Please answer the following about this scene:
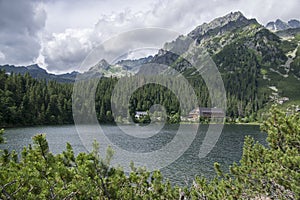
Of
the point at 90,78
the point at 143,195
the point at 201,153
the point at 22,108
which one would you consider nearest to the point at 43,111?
the point at 22,108

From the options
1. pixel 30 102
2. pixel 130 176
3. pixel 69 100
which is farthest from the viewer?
pixel 69 100

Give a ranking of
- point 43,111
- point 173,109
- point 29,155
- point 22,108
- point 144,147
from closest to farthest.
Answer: point 29,155 → point 144,147 → point 22,108 → point 43,111 → point 173,109

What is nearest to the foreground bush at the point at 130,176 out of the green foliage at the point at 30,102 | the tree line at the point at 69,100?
the green foliage at the point at 30,102

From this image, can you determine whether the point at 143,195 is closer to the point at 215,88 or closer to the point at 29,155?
the point at 29,155

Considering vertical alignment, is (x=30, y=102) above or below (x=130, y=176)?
above

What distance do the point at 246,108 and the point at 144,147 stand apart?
4690 inches

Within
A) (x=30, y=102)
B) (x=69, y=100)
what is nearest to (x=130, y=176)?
(x=30, y=102)

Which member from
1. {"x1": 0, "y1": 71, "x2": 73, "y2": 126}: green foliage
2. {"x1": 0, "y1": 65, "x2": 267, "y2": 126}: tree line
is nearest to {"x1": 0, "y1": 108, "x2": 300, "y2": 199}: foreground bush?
{"x1": 0, "y1": 71, "x2": 73, "y2": 126}: green foliage

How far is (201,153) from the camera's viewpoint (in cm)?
4216

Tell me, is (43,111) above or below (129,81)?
below

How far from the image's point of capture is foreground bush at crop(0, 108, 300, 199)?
5723mm

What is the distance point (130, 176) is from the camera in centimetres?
834

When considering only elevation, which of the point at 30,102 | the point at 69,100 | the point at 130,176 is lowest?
the point at 130,176

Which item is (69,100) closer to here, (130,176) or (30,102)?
(30,102)
